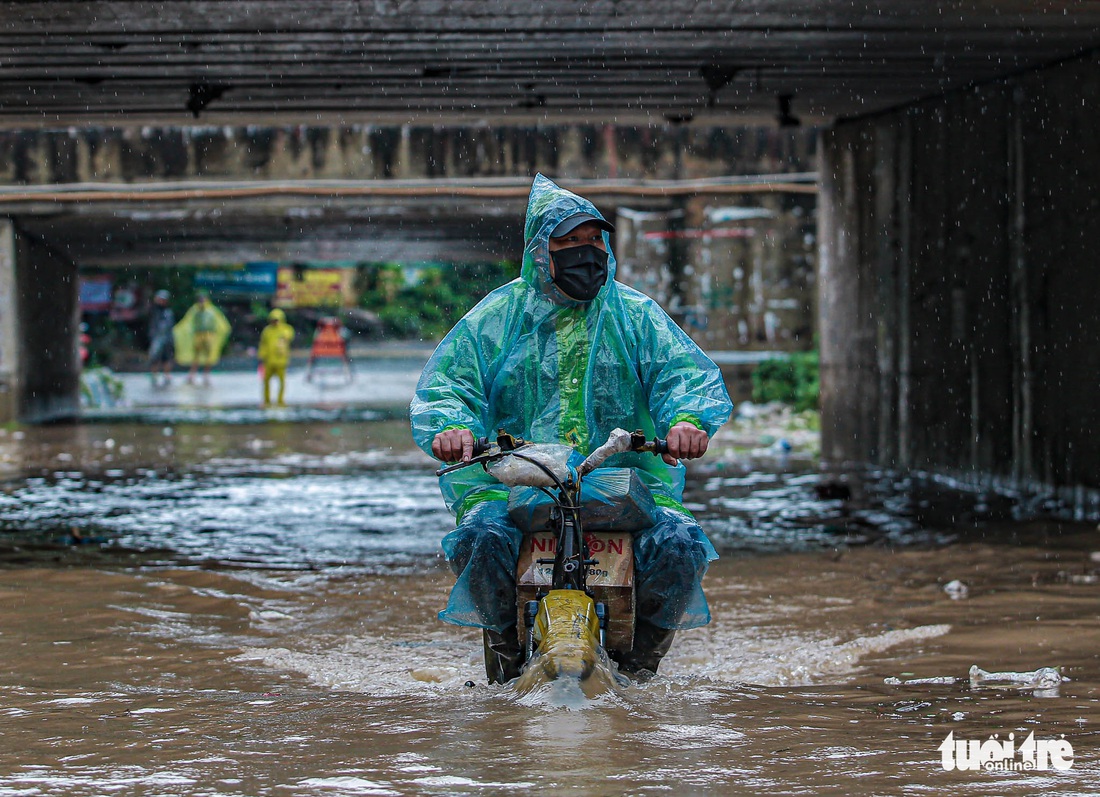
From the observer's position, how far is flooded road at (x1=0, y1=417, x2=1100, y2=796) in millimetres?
3854

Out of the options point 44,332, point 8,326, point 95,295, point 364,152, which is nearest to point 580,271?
point 364,152

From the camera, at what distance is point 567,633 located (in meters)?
4.42

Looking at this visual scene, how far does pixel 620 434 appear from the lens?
15.0ft

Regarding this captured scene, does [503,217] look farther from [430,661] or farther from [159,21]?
[430,661]

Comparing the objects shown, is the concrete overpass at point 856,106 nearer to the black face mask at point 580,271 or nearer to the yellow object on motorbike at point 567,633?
the black face mask at point 580,271

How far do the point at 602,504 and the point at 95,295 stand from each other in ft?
141

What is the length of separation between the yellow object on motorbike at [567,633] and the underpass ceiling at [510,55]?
5.82 m

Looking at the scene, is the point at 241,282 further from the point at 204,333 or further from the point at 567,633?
the point at 567,633

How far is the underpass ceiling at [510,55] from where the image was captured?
31.3 ft

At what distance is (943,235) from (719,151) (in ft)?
21.9

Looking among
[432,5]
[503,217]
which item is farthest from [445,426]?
[503,217]

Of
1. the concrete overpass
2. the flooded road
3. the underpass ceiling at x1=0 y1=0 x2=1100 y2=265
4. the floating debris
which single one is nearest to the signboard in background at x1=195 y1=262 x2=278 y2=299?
the concrete overpass

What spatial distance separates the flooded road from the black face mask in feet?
4.69

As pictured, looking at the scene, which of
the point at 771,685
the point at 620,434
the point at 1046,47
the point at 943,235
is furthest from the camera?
the point at 943,235
